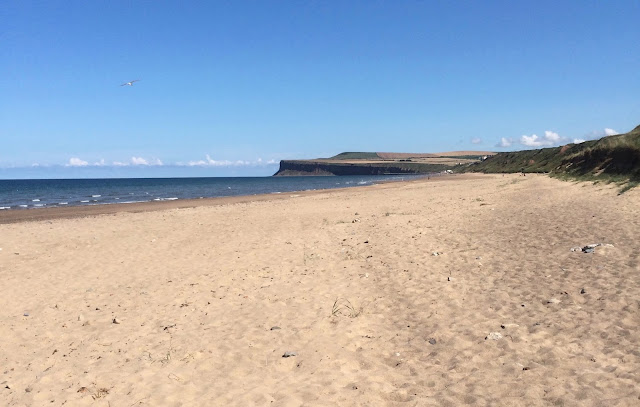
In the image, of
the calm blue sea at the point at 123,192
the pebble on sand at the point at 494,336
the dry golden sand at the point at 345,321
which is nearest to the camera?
the dry golden sand at the point at 345,321

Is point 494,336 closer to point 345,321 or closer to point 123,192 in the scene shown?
point 345,321

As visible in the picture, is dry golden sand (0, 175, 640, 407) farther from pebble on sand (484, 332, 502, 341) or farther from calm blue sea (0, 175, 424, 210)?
calm blue sea (0, 175, 424, 210)

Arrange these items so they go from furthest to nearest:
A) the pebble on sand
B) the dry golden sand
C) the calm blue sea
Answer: the calm blue sea
the pebble on sand
the dry golden sand

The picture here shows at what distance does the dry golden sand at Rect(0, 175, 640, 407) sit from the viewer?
493 centimetres

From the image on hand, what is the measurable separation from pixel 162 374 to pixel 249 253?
277 inches

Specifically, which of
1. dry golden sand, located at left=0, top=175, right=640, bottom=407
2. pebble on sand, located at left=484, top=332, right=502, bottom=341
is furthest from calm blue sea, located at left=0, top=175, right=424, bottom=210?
pebble on sand, located at left=484, top=332, right=502, bottom=341

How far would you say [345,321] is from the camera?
275 inches

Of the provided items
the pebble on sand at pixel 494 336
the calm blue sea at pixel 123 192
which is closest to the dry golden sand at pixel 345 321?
the pebble on sand at pixel 494 336

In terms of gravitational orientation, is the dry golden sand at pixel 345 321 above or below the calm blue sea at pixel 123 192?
below

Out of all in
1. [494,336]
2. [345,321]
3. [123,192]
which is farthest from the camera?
[123,192]

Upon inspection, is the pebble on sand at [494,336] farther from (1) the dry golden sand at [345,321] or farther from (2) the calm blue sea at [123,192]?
(2) the calm blue sea at [123,192]

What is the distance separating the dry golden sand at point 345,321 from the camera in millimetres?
4934

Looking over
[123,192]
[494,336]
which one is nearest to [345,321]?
[494,336]

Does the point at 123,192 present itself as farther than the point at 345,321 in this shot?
Yes
